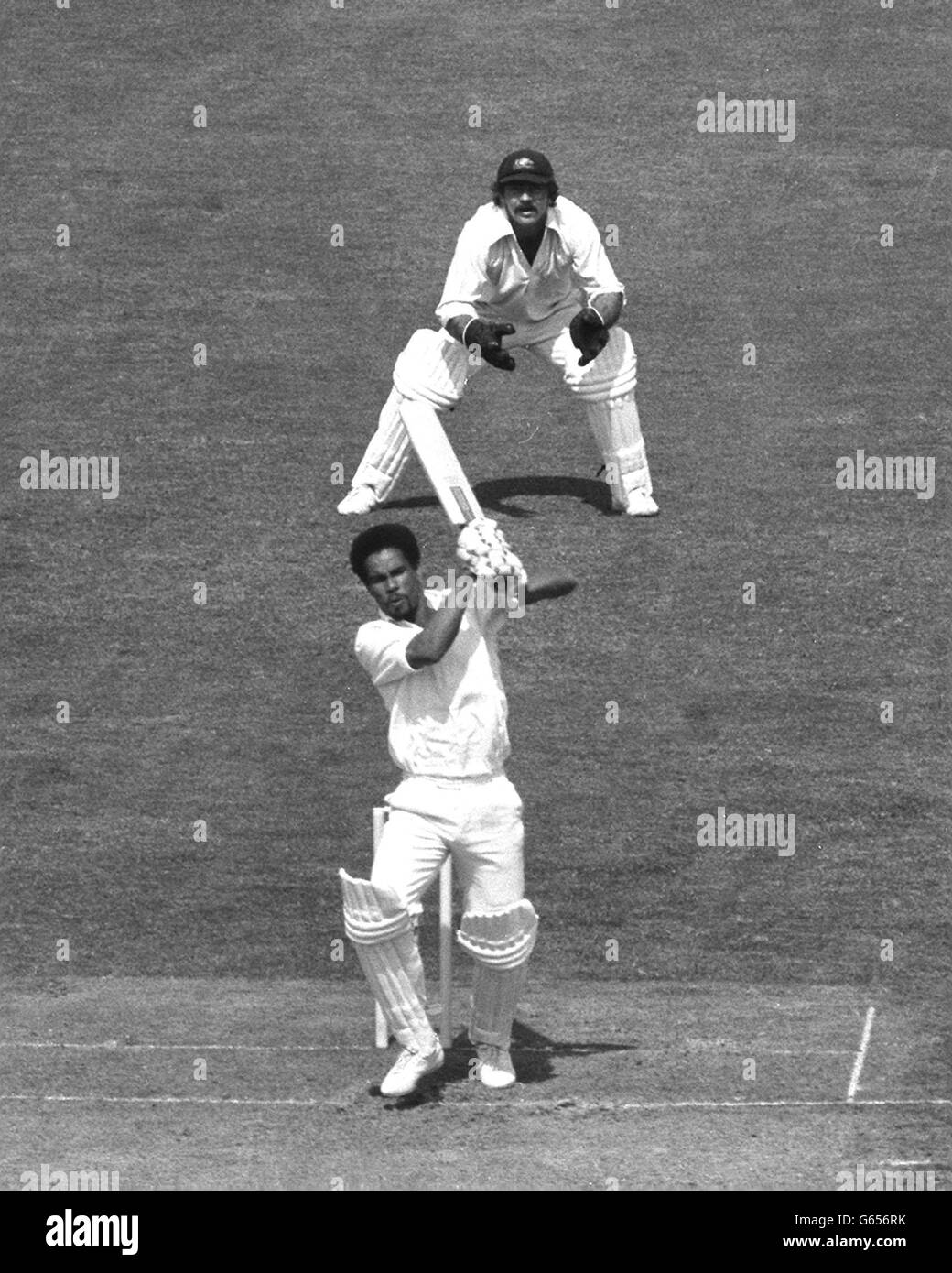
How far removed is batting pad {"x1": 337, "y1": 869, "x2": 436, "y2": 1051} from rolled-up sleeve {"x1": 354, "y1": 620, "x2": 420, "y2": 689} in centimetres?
81

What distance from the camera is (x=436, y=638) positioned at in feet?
31.4

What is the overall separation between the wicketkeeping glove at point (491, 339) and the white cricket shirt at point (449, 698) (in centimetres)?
462

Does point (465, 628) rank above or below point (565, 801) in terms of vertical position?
above

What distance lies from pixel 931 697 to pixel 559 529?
2883 millimetres

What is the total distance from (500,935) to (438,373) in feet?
21.3

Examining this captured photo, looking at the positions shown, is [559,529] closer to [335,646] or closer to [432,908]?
[335,646]

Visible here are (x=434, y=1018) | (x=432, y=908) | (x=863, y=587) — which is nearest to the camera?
(x=434, y=1018)

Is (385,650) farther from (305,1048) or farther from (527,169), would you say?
(527,169)

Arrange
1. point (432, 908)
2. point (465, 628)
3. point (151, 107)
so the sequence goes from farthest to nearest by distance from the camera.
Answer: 1. point (151, 107)
2. point (432, 908)
3. point (465, 628)

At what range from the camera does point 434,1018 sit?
427 inches

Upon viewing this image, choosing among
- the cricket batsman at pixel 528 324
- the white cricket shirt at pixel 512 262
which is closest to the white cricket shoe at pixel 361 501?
→ the cricket batsman at pixel 528 324

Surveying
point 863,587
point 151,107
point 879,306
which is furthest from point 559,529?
point 151,107

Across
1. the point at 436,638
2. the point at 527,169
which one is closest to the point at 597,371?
the point at 527,169

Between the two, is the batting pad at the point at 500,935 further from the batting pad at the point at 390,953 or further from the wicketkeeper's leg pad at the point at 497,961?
the batting pad at the point at 390,953
